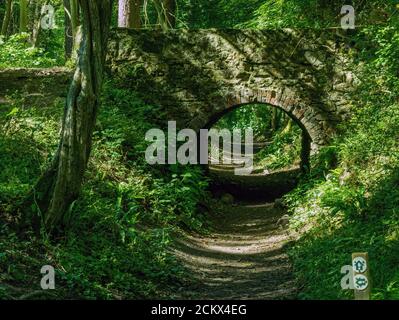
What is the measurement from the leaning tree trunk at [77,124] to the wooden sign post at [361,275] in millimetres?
3590

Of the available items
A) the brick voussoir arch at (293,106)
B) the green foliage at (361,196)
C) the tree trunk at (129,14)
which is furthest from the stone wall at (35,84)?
the green foliage at (361,196)

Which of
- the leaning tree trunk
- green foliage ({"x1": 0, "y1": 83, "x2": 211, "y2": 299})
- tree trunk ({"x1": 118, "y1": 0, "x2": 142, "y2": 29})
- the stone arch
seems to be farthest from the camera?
tree trunk ({"x1": 118, "y1": 0, "x2": 142, "y2": 29})

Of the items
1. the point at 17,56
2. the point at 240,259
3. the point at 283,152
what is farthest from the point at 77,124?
the point at 283,152

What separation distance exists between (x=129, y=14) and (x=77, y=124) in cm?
719

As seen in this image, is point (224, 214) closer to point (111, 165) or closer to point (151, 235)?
point (111, 165)

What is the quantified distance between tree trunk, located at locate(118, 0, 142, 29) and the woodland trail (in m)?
4.76

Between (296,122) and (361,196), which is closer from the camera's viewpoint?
(361,196)

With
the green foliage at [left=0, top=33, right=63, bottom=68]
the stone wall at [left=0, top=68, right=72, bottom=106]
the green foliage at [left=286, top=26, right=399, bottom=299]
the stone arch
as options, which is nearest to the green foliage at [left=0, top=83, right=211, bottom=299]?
the stone wall at [left=0, top=68, right=72, bottom=106]

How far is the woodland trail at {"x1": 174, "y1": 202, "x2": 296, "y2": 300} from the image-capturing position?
23.7 ft

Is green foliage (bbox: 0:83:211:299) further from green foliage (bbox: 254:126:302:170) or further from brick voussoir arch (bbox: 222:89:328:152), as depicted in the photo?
green foliage (bbox: 254:126:302:170)

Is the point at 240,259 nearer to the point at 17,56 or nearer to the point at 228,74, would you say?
the point at 228,74

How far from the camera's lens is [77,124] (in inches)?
273
